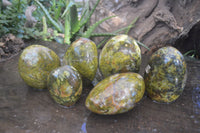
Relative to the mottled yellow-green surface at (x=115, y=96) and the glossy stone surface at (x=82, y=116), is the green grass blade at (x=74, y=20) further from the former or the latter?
the mottled yellow-green surface at (x=115, y=96)

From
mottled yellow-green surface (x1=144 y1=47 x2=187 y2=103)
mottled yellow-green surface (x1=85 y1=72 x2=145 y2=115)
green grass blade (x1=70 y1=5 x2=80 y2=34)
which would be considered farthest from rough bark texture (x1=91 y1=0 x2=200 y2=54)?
mottled yellow-green surface (x1=85 y1=72 x2=145 y2=115)

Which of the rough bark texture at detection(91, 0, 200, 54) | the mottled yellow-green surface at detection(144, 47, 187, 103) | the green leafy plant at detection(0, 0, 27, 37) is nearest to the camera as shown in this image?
the mottled yellow-green surface at detection(144, 47, 187, 103)

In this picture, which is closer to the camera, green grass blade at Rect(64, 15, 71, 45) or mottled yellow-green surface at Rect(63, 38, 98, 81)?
mottled yellow-green surface at Rect(63, 38, 98, 81)

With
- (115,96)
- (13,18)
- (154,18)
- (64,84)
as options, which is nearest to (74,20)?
(13,18)

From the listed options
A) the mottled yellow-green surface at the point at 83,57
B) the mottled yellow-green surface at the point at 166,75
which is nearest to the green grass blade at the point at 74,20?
the mottled yellow-green surface at the point at 83,57

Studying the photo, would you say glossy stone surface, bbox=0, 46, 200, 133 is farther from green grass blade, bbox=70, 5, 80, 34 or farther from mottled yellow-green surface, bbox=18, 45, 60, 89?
green grass blade, bbox=70, 5, 80, 34

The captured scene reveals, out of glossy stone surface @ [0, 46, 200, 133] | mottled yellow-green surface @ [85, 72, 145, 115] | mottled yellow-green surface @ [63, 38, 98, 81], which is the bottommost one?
glossy stone surface @ [0, 46, 200, 133]
